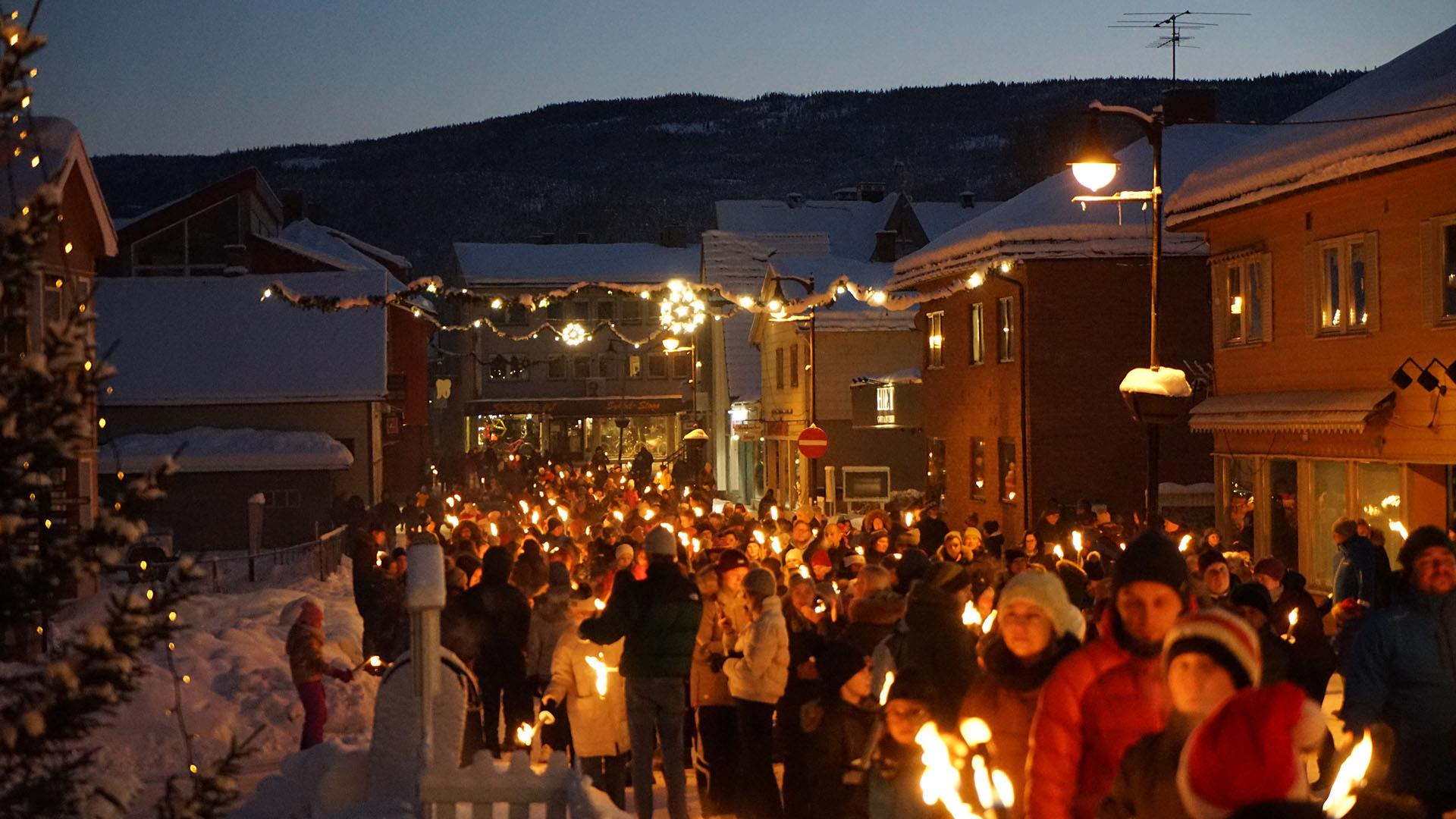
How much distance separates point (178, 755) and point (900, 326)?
33836mm

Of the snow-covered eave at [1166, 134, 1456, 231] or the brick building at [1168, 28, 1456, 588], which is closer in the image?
the snow-covered eave at [1166, 134, 1456, 231]

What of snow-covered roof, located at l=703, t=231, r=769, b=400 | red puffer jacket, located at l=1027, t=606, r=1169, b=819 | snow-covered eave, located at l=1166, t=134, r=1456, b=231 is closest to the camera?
red puffer jacket, located at l=1027, t=606, r=1169, b=819

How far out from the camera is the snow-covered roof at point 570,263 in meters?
85.2

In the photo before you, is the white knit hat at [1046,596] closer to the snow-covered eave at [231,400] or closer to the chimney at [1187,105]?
the chimney at [1187,105]

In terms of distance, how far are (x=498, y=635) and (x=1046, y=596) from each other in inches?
290

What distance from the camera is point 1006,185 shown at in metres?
177

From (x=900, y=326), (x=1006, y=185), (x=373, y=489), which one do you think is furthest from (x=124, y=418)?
(x=1006, y=185)

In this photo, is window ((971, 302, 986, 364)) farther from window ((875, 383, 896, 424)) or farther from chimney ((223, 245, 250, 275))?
chimney ((223, 245, 250, 275))

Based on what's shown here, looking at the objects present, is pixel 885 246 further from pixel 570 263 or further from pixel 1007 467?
pixel 570 263

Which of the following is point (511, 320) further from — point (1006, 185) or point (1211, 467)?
point (1006, 185)

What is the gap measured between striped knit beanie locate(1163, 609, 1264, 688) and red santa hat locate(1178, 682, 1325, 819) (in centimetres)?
53

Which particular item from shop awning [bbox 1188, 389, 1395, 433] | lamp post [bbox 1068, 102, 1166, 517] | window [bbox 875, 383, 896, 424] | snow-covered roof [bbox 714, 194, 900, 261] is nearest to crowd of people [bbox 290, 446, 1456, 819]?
lamp post [bbox 1068, 102, 1166, 517]

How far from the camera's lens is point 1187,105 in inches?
1460

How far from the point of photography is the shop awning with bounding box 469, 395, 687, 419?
83.6 metres
